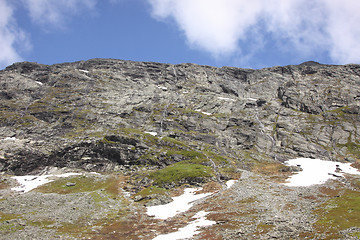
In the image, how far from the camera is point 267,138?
120 m

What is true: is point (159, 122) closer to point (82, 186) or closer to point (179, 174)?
point (179, 174)

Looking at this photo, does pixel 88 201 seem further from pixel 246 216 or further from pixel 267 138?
pixel 267 138

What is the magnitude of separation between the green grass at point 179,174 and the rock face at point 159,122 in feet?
23.4

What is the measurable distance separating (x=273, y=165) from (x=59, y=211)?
254 ft

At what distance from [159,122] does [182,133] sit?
20.8 m

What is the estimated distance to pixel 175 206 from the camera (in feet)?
166

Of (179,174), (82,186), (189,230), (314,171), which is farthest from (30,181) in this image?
(314,171)

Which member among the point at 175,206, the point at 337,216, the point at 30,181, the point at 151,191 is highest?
the point at 30,181

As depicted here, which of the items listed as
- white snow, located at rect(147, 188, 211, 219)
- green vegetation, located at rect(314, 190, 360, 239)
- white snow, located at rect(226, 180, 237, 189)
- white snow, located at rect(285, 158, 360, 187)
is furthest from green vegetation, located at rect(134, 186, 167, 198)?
green vegetation, located at rect(314, 190, 360, 239)

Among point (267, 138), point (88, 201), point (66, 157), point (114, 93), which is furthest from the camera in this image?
point (114, 93)

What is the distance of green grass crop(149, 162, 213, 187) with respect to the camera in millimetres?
67812

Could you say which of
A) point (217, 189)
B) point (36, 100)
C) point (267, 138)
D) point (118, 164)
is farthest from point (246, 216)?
point (36, 100)

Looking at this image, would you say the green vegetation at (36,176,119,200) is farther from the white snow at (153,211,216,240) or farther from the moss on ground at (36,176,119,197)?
the white snow at (153,211,216,240)

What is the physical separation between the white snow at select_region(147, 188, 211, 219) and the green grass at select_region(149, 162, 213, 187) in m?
8.77
